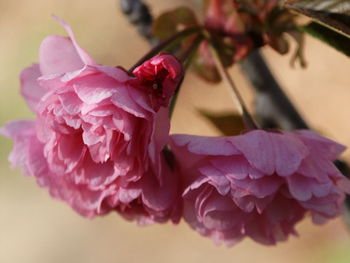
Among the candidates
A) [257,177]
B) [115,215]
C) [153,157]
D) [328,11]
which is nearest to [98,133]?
[153,157]

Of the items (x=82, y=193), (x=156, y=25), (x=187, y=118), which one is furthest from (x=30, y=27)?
(x=82, y=193)

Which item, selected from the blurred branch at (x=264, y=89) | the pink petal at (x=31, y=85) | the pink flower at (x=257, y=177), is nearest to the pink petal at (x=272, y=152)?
the pink flower at (x=257, y=177)

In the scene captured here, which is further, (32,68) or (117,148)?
(32,68)

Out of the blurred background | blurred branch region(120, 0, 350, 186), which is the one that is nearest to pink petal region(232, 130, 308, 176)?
blurred branch region(120, 0, 350, 186)

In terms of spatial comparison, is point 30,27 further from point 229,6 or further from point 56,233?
point 229,6

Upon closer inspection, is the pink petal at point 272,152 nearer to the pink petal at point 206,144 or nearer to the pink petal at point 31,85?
the pink petal at point 206,144
